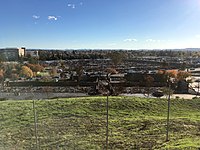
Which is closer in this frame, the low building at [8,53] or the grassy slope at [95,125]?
the grassy slope at [95,125]

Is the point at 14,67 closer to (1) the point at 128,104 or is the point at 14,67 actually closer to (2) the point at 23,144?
(1) the point at 128,104

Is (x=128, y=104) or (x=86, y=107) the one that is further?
(x=128, y=104)

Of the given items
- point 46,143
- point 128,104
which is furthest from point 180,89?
point 46,143

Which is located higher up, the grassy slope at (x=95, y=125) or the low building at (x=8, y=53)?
the low building at (x=8, y=53)

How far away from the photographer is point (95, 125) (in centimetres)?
633

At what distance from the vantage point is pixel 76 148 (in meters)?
4.64

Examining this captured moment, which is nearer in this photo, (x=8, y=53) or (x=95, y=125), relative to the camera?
(x=95, y=125)

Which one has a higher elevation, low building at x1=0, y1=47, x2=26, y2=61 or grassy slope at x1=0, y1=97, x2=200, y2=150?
low building at x1=0, y1=47, x2=26, y2=61

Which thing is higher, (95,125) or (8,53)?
(8,53)

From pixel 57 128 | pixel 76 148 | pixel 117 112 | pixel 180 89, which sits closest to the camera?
pixel 76 148

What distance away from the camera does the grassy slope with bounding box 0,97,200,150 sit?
4914 mm

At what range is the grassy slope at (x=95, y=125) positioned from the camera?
16.1 ft

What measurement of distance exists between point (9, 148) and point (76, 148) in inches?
45.1

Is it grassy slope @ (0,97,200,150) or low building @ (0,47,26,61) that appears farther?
low building @ (0,47,26,61)
